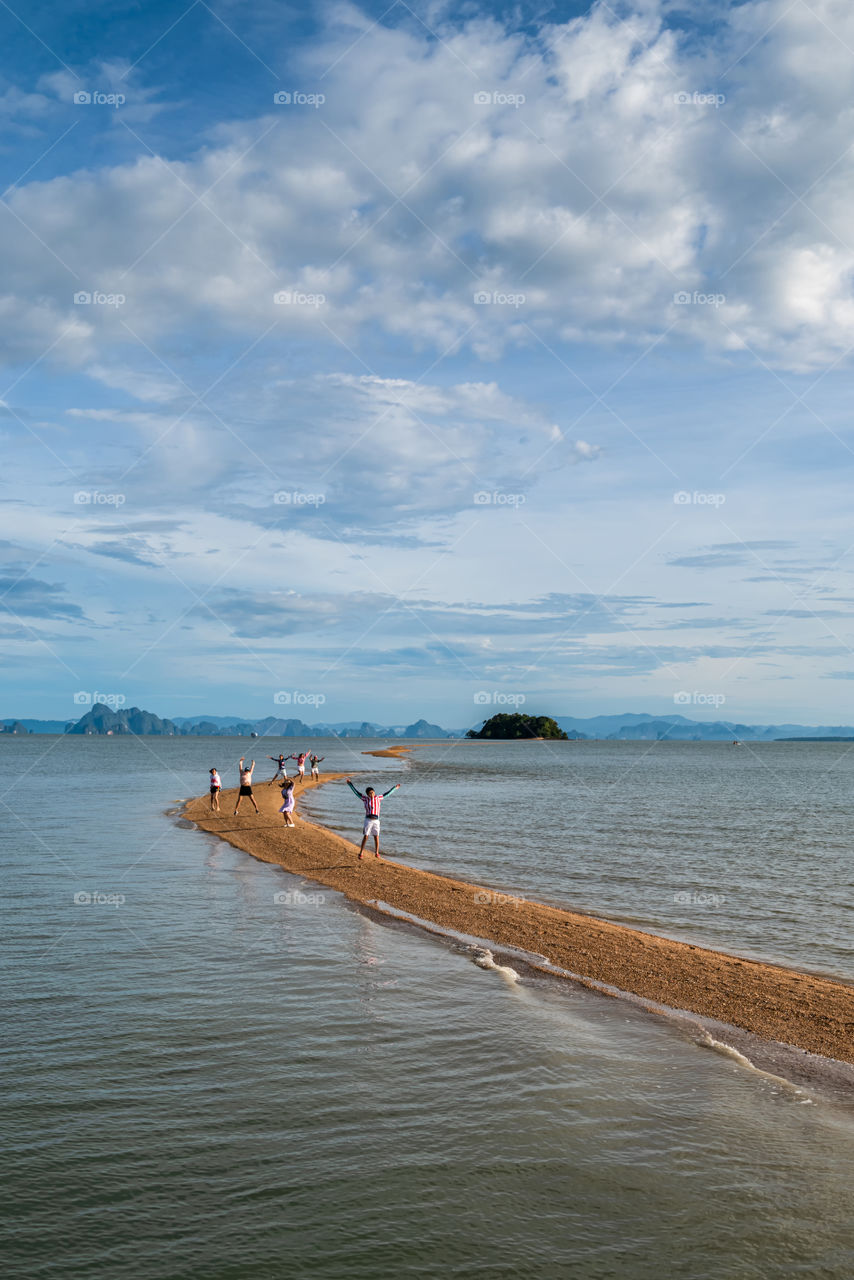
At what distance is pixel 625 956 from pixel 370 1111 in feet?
28.8

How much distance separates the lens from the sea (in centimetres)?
734

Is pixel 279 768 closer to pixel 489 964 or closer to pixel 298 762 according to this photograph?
pixel 298 762

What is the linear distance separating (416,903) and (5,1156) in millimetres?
13942

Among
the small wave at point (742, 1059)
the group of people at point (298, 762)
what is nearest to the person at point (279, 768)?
the group of people at point (298, 762)

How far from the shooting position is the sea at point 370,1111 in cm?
734

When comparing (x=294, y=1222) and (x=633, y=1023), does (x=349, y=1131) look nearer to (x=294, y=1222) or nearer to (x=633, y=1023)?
(x=294, y=1222)

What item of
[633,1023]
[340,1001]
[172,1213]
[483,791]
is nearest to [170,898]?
[340,1001]

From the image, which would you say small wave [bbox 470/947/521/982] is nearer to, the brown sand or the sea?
the sea

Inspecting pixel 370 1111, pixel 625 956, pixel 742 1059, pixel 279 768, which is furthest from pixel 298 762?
pixel 370 1111

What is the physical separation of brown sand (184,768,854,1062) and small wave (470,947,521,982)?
3.17 ft

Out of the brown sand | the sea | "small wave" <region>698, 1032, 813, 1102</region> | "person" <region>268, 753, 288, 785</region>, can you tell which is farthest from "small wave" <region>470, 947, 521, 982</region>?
"person" <region>268, 753, 288, 785</region>

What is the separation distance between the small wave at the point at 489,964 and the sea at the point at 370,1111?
0.20 feet

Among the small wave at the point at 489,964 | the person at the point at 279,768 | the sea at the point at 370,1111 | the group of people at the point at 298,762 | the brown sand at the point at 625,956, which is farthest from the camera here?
the group of people at the point at 298,762

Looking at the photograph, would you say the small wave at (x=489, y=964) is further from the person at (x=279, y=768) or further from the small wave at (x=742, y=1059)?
the person at (x=279, y=768)
